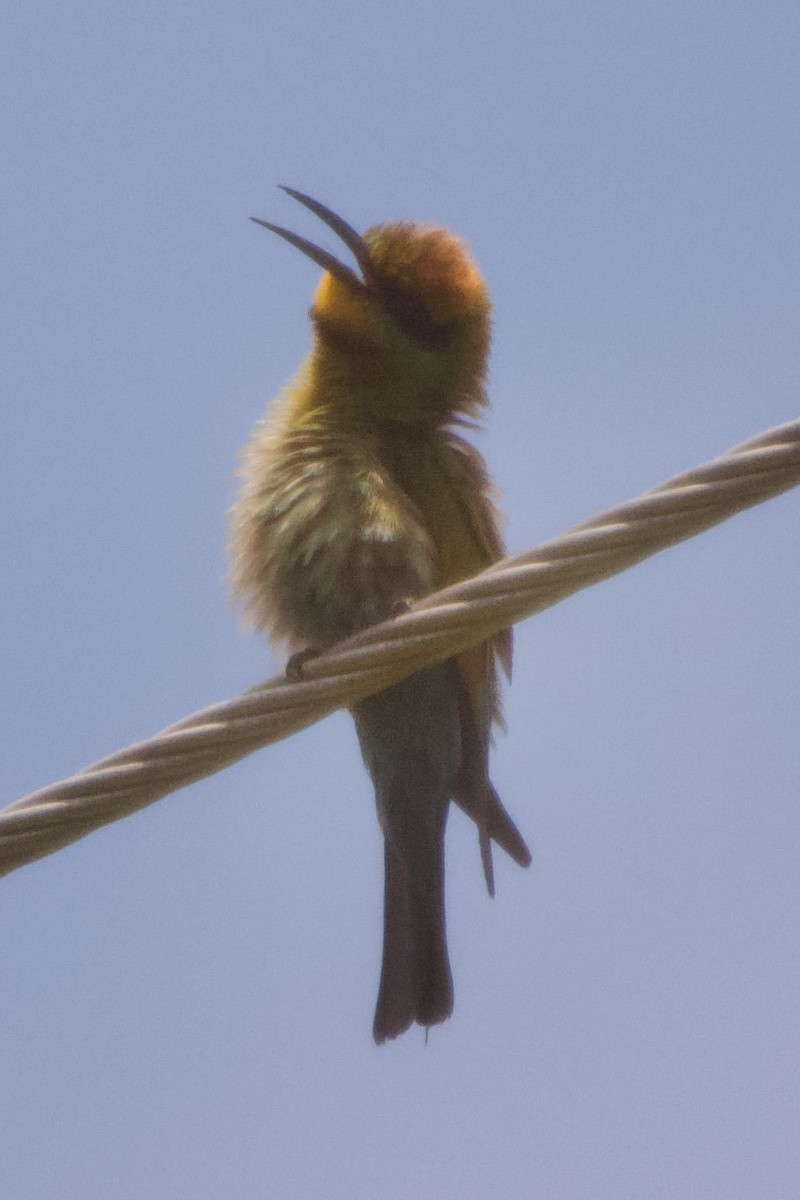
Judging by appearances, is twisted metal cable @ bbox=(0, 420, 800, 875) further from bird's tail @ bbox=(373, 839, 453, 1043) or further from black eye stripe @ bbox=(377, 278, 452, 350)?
black eye stripe @ bbox=(377, 278, 452, 350)

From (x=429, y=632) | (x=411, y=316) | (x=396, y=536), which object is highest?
(x=411, y=316)

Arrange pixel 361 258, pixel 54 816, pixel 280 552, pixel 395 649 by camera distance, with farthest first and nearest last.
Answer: pixel 361 258
pixel 280 552
pixel 395 649
pixel 54 816

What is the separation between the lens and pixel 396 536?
11.5 ft

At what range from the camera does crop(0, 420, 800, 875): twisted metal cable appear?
7.22 feet

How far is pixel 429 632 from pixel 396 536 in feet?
3.63

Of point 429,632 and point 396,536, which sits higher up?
point 396,536

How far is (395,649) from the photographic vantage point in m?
2.43

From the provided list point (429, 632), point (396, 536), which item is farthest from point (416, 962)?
point (429, 632)

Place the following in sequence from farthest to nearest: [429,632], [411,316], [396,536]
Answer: [411,316], [396,536], [429,632]

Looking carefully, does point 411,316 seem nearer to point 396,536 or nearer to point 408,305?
point 408,305

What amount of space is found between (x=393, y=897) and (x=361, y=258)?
1.58m

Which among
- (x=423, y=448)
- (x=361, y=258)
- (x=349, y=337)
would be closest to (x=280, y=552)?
(x=423, y=448)

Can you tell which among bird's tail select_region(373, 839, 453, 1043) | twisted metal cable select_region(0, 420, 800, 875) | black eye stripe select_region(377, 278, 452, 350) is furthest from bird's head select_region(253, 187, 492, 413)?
twisted metal cable select_region(0, 420, 800, 875)

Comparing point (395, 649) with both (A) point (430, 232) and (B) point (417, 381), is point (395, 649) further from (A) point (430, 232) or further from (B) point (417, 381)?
(A) point (430, 232)
